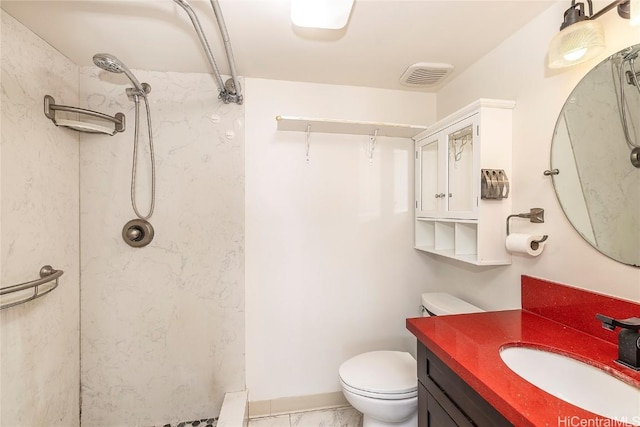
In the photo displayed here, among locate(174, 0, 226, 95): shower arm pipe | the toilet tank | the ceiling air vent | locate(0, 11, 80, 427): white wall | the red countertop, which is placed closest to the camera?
the red countertop

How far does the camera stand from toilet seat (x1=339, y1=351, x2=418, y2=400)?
1.39 meters

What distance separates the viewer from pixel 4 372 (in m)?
1.23

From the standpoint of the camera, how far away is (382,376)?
1.49 m

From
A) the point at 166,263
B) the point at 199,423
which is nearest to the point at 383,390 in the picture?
the point at 199,423

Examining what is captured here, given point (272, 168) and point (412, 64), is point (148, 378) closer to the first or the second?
point (272, 168)

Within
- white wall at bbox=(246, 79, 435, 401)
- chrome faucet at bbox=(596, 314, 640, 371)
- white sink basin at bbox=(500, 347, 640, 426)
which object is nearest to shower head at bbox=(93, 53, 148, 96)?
white wall at bbox=(246, 79, 435, 401)

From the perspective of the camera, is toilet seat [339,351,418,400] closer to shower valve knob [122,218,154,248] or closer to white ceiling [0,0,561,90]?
shower valve knob [122,218,154,248]

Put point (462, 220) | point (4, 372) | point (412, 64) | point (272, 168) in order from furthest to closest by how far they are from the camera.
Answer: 1. point (272, 168)
2. point (412, 64)
3. point (462, 220)
4. point (4, 372)

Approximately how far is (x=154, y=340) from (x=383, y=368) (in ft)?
4.58

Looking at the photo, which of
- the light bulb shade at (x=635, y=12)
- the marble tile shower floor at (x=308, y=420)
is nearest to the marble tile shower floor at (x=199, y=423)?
the marble tile shower floor at (x=308, y=420)

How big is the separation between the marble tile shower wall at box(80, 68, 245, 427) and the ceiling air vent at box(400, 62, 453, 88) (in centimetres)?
112

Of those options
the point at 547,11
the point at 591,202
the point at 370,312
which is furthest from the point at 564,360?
the point at 547,11

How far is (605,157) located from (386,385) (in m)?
1.31

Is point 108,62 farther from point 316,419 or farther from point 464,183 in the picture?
point 316,419
